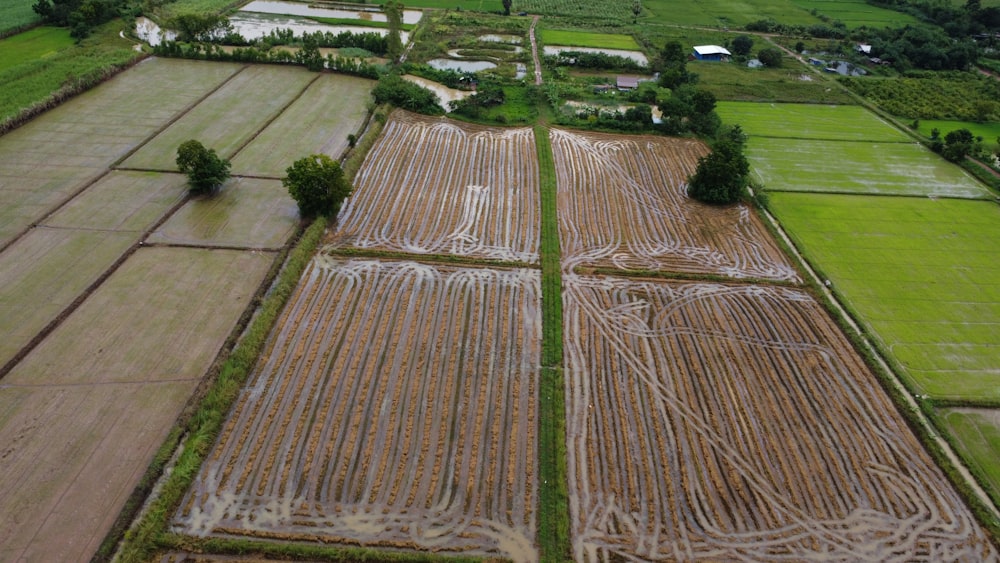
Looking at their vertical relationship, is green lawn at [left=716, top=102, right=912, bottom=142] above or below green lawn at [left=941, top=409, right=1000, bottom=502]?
above

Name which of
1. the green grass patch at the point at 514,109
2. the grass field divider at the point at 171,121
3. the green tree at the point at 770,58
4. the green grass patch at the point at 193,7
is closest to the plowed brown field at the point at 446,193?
the green grass patch at the point at 514,109

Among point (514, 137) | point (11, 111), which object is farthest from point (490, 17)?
point (11, 111)

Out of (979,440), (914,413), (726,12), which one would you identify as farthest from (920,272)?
(726,12)

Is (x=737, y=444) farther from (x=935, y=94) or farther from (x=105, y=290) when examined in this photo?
(x=935, y=94)

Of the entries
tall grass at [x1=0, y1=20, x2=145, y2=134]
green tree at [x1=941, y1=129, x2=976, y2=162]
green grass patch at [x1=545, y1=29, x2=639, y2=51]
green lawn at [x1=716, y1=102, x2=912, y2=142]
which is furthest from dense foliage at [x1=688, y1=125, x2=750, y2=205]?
tall grass at [x1=0, y1=20, x2=145, y2=134]

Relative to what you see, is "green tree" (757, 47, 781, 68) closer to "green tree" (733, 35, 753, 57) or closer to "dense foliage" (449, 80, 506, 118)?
"green tree" (733, 35, 753, 57)

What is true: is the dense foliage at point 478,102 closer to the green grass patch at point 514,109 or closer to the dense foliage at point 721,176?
the green grass patch at point 514,109

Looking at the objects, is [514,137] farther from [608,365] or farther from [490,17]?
[490,17]

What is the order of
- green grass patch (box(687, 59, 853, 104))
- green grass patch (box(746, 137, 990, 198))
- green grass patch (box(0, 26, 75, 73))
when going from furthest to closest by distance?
green grass patch (box(687, 59, 853, 104))
green grass patch (box(0, 26, 75, 73))
green grass patch (box(746, 137, 990, 198))

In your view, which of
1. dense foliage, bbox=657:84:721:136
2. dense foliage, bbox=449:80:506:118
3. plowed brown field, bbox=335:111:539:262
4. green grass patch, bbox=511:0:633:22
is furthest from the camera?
green grass patch, bbox=511:0:633:22
